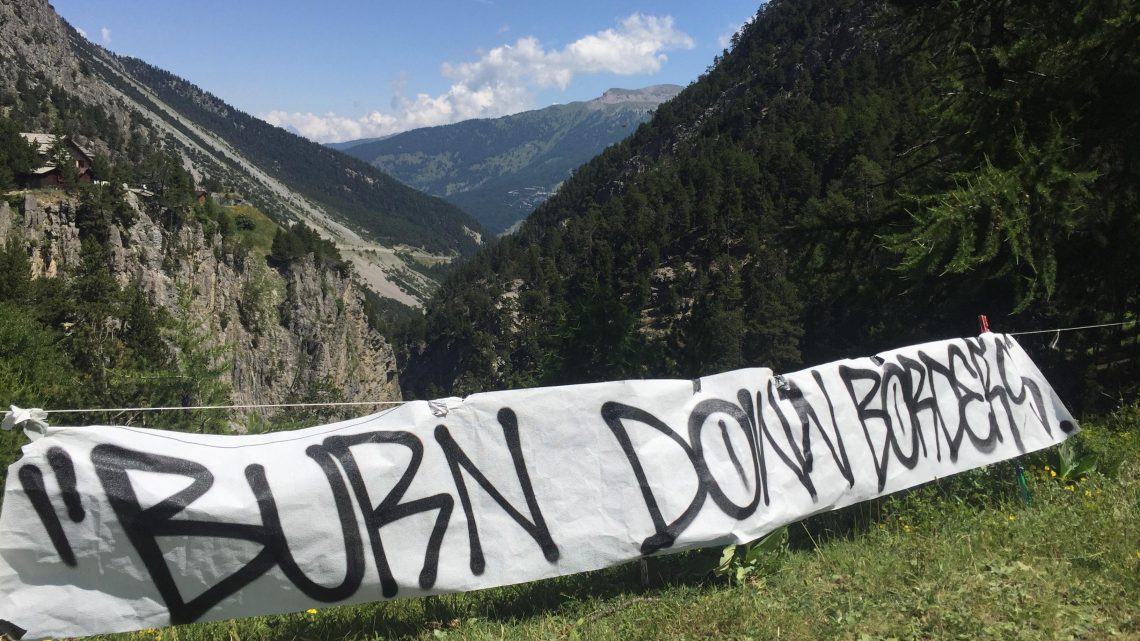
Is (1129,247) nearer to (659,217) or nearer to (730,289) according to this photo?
(730,289)

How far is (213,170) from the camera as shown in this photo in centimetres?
19188

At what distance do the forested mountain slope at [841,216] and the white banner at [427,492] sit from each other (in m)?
3.45

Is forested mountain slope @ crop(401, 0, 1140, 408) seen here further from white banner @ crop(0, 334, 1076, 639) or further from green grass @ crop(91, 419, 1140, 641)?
white banner @ crop(0, 334, 1076, 639)

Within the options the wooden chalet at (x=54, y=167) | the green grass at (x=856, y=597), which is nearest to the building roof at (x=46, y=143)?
the wooden chalet at (x=54, y=167)

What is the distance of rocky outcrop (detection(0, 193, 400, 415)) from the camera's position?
4769cm

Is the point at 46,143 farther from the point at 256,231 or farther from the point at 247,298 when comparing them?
the point at 256,231

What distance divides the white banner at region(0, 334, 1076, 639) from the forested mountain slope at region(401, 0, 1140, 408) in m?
3.45

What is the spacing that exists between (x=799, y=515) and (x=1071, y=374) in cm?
1150

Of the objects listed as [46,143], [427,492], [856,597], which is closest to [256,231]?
[46,143]

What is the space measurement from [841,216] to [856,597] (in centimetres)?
951

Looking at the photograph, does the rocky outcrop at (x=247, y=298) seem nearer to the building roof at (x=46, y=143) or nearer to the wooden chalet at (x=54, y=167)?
the wooden chalet at (x=54, y=167)

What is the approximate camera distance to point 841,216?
12.4 m

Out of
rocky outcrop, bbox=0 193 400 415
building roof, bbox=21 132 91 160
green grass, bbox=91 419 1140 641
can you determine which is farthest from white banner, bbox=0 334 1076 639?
building roof, bbox=21 132 91 160

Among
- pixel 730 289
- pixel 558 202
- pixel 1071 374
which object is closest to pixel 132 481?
pixel 1071 374
